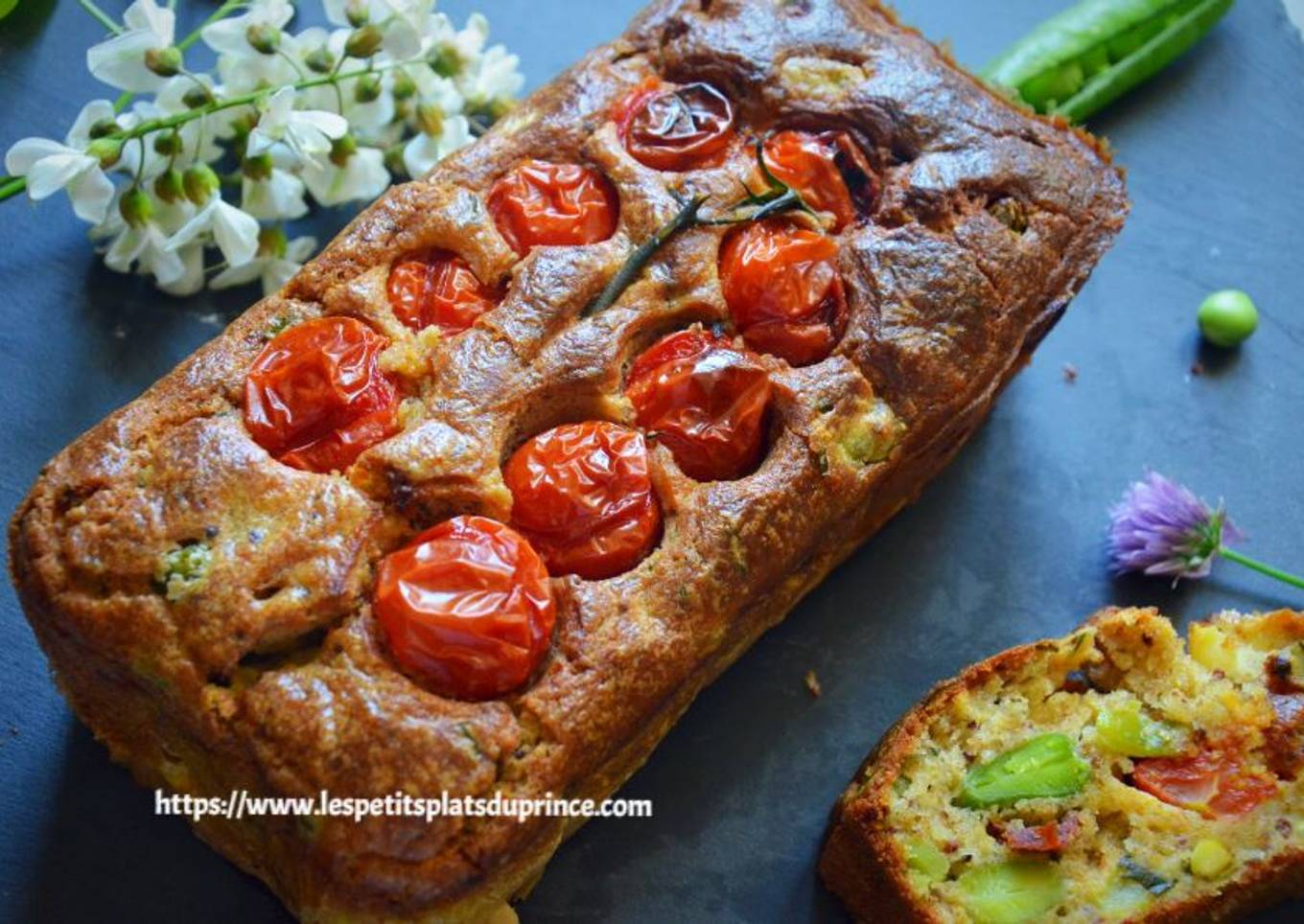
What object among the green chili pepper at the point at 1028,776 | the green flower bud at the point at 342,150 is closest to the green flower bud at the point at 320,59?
the green flower bud at the point at 342,150

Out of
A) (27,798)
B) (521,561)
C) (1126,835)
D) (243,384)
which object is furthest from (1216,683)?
(27,798)

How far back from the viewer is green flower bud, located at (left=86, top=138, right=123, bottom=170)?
423 cm

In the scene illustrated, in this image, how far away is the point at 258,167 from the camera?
453cm

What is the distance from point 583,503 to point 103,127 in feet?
6.42

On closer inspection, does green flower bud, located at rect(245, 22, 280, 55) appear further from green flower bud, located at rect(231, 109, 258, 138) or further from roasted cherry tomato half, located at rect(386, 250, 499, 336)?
roasted cherry tomato half, located at rect(386, 250, 499, 336)

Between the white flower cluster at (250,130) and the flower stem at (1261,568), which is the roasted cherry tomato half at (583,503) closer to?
the white flower cluster at (250,130)

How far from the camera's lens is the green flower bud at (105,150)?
4.23m

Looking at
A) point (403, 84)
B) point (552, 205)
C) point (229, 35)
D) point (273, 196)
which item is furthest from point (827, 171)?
point (229, 35)

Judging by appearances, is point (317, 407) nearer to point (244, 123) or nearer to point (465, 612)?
point (465, 612)

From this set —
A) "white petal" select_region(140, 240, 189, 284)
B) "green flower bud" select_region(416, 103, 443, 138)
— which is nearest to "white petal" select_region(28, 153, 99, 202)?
"white petal" select_region(140, 240, 189, 284)

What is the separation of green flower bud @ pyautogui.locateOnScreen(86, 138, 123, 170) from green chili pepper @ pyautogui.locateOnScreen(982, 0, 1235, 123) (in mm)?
3042

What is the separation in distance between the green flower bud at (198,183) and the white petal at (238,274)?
29 cm

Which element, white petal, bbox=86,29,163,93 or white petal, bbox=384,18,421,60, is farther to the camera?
white petal, bbox=384,18,421,60

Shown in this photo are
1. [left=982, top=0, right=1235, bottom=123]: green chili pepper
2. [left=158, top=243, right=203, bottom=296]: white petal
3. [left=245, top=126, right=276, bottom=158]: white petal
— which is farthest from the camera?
[left=982, top=0, right=1235, bottom=123]: green chili pepper
